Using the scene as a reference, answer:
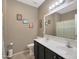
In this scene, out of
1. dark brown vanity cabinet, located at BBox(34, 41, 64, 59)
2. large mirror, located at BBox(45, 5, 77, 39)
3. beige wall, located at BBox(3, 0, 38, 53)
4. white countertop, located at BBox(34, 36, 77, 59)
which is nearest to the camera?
white countertop, located at BBox(34, 36, 77, 59)

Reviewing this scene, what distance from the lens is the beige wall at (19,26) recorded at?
4105mm

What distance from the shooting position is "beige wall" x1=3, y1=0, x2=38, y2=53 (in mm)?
4105

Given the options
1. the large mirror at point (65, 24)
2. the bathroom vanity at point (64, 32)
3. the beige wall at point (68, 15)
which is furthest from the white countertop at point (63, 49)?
the beige wall at point (68, 15)

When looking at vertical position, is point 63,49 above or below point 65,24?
below

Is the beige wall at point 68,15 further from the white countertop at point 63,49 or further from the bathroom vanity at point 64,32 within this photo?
the white countertop at point 63,49

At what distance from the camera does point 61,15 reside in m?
2.51

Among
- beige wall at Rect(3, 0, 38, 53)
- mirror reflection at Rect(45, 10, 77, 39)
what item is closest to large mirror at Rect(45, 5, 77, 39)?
mirror reflection at Rect(45, 10, 77, 39)

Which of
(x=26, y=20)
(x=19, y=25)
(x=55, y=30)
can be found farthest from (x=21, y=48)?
(x=55, y=30)

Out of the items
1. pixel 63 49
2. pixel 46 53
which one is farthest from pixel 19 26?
pixel 63 49

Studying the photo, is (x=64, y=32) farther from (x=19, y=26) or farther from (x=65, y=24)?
(x=19, y=26)

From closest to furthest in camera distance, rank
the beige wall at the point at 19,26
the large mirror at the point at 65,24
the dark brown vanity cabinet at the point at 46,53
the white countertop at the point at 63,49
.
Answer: the white countertop at the point at 63,49
the dark brown vanity cabinet at the point at 46,53
the large mirror at the point at 65,24
the beige wall at the point at 19,26

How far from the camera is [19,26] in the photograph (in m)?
4.57

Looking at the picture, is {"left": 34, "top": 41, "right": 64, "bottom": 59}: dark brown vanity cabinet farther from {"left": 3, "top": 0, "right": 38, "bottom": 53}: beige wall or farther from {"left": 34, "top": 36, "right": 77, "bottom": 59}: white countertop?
{"left": 3, "top": 0, "right": 38, "bottom": 53}: beige wall

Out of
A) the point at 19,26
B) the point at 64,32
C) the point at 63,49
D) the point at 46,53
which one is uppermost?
the point at 19,26
